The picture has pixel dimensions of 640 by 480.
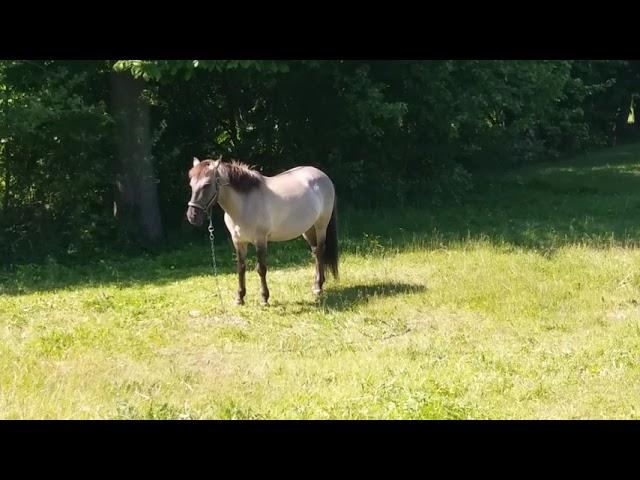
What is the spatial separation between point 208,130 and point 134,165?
2936mm

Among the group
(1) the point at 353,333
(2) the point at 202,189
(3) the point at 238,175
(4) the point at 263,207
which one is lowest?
(1) the point at 353,333

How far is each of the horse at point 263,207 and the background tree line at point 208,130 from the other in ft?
9.25

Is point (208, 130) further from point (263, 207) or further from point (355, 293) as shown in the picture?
point (355, 293)

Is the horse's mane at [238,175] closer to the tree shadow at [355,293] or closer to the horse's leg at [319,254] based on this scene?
the horse's leg at [319,254]

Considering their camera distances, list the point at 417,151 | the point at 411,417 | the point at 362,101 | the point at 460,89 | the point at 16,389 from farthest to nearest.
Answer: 1. the point at 417,151
2. the point at 460,89
3. the point at 362,101
4. the point at 16,389
5. the point at 411,417

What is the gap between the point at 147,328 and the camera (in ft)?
25.5

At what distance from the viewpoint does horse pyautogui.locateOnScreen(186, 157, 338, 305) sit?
8.17 m

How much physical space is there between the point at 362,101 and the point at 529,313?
7980mm

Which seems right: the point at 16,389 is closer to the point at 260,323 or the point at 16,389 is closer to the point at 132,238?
the point at 260,323

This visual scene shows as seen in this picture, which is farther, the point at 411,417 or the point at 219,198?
the point at 219,198

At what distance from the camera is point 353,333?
743 cm

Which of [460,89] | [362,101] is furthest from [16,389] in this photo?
[460,89]

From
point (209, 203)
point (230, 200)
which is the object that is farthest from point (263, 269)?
point (209, 203)

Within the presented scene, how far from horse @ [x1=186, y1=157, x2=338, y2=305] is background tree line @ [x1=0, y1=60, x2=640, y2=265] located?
2819 mm
